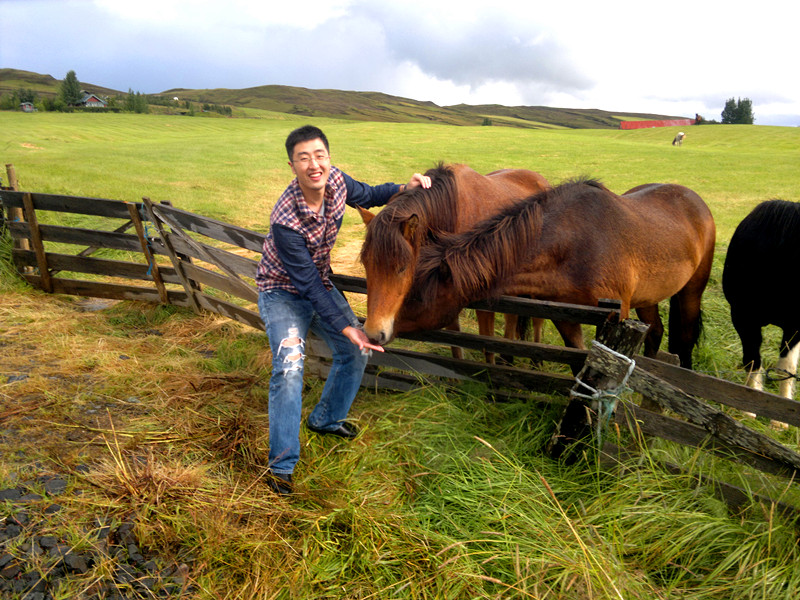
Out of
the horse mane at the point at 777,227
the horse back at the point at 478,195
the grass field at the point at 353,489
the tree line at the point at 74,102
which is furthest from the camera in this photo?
the tree line at the point at 74,102

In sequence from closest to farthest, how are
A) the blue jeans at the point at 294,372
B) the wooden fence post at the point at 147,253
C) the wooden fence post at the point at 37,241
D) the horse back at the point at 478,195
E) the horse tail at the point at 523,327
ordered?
the blue jeans at the point at 294,372, the horse back at the point at 478,195, the horse tail at the point at 523,327, the wooden fence post at the point at 147,253, the wooden fence post at the point at 37,241

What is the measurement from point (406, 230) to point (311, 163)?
81cm

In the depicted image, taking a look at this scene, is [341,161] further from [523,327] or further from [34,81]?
[34,81]

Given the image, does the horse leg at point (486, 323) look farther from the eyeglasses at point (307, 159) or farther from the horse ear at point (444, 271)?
the eyeglasses at point (307, 159)

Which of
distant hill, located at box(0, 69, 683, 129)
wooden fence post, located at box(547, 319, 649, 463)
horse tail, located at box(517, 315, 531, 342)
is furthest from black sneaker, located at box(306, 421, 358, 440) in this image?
distant hill, located at box(0, 69, 683, 129)

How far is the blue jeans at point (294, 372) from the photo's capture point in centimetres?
328

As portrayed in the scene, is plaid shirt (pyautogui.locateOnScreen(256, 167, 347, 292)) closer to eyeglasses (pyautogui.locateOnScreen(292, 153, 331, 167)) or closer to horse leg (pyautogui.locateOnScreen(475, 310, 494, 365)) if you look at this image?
eyeglasses (pyautogui.locateOnScreen(292, 153, 331, 167))

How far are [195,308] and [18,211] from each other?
343 centimetres

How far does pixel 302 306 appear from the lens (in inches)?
145

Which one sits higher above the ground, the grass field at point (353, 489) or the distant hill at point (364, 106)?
the distant hill at point (364, 106)

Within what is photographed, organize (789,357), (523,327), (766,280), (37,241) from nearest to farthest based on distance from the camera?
(766,280)
(789,357)
(523,327)
(37,241)

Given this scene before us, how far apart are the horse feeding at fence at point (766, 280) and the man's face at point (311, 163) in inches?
176

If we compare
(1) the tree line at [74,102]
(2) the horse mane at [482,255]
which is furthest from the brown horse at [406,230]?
(1) the tree line at [74,102]

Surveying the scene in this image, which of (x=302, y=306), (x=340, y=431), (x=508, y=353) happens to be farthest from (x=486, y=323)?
(x=302, y=306)
